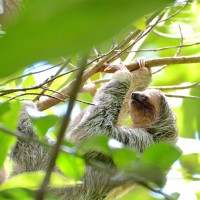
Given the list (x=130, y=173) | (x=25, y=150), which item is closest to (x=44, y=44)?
(x=130, y=173)

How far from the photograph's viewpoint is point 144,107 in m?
4.09

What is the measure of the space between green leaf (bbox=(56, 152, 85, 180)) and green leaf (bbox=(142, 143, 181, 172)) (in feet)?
0.60

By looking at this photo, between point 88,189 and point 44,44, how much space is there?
123 inches

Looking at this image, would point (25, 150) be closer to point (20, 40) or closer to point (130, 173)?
point (130, 173)

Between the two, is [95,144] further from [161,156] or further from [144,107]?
[144,107]

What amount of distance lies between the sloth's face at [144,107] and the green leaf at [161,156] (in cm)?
339

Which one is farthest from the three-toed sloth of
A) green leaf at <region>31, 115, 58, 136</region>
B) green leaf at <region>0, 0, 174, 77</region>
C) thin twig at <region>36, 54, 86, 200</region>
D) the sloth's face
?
green leaf at <region>0, 0, 174, 77</region>

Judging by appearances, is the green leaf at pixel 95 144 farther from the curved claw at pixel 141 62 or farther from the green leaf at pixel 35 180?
the curved claw at pixel 141 62

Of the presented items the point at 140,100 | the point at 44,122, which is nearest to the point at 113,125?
the point at 140,100

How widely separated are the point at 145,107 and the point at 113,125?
0.52m

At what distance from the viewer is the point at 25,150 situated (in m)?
3.20

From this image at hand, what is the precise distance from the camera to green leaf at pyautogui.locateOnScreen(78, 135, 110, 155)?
1.84 ft

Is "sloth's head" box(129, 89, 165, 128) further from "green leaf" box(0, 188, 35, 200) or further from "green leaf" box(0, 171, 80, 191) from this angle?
"green leaf" box(0, 188, 35, 200)

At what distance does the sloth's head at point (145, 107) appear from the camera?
4016mm
